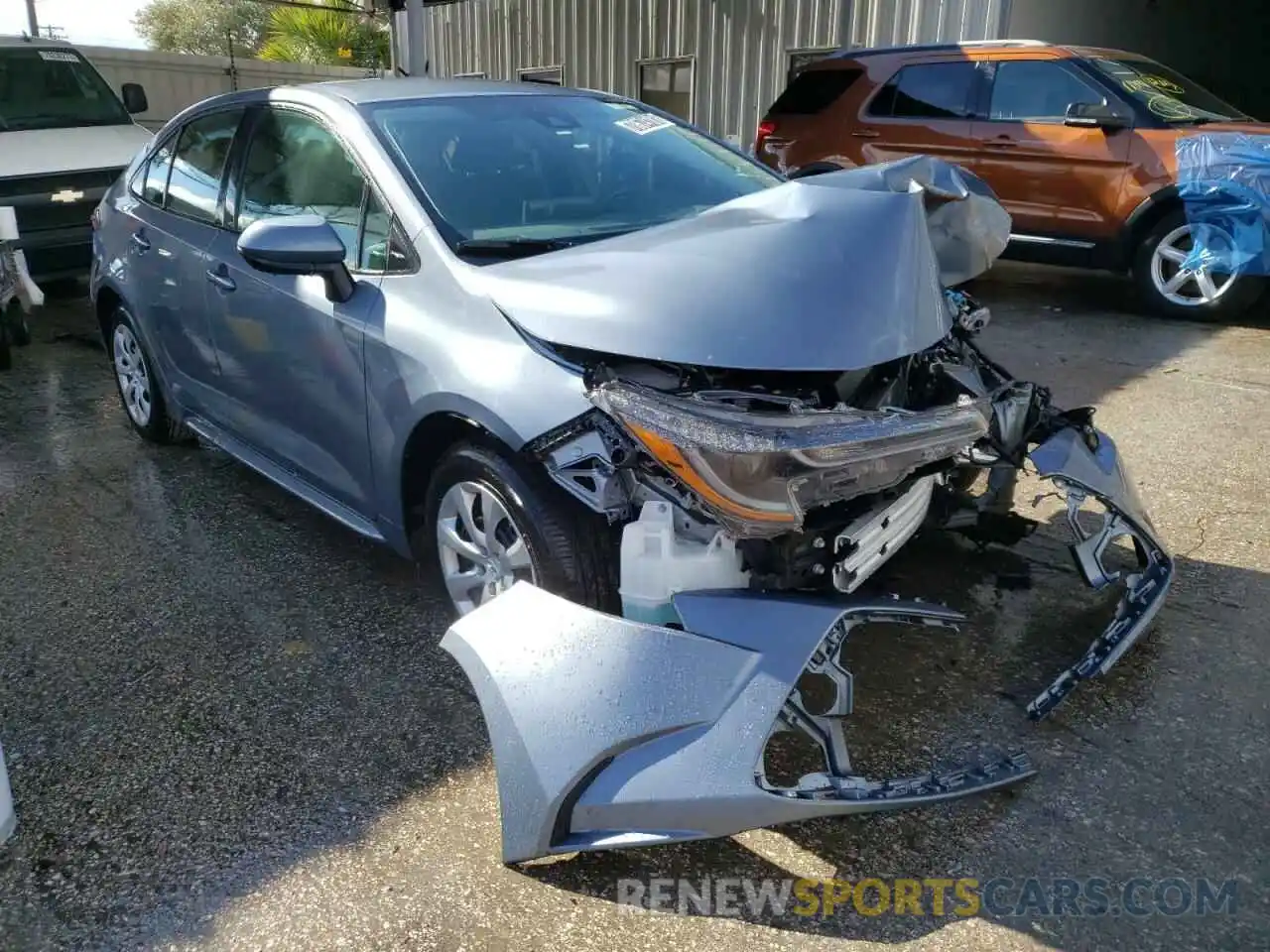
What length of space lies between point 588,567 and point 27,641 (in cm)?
203

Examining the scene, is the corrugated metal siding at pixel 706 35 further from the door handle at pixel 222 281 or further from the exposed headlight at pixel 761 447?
the exposed headlight at pixel 761 447

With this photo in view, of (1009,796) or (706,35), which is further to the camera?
(706,35)

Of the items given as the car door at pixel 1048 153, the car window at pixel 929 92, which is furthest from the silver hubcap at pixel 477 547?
the car window at pixel 929 92

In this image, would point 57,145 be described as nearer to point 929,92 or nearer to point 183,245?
point 183,245

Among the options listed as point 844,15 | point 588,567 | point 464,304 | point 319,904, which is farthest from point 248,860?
point 844,15

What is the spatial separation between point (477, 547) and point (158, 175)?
2854 mm

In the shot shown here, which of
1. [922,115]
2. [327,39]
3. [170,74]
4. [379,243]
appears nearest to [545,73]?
[170,74]

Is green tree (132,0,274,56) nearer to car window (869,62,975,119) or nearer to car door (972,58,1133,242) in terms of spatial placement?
car window (869,62,975,119)

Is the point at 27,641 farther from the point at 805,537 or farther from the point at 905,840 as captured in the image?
the point at 905,840

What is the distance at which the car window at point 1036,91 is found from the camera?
7.90m

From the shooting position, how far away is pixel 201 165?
14.0 ft

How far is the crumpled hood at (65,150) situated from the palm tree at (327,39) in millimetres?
17579

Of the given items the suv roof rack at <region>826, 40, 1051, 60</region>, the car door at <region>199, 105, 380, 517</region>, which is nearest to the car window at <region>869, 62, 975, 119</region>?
the suv roof rack at <region>826, 40, 1051, 60</region>

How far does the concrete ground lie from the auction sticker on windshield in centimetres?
185
